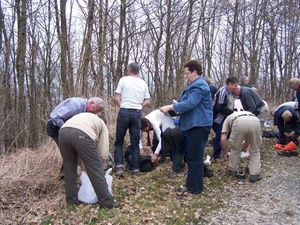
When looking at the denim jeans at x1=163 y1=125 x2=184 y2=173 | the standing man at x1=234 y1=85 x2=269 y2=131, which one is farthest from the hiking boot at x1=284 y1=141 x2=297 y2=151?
the denim jeans at x1=163 y1=125 x2=184 y2=173

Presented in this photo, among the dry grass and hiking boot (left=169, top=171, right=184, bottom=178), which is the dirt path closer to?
the dry grass

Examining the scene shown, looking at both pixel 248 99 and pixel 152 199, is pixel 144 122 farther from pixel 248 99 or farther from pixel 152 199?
pixel 248 99

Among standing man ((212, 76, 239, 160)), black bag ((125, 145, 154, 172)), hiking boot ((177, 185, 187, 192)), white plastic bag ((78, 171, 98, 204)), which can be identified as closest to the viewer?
white plastic bag ((78, 171, 98, 204))

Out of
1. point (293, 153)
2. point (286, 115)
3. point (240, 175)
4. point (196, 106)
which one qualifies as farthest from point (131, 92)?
point (293, 153)

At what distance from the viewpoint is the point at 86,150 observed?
3918 mm

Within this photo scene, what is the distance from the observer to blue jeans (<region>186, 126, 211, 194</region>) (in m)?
4.49

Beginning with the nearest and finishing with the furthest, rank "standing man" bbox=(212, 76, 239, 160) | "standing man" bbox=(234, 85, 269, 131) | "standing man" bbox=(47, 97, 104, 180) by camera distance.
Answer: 1. "standing man" bbox=(47, 97, 104, 180)
2. "standing man" bbox=(212, 76, 239, 160)
3. "standing man" bbox=(234, 85, 269, 131)

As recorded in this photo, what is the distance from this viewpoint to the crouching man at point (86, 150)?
391 centimetres

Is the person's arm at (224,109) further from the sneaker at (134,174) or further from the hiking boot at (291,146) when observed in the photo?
the sneaker at (134,174)

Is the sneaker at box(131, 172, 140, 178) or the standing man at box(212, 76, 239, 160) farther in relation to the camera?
the standing man at box(212, 76, 239, 160)

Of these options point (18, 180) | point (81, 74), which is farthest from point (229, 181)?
point (81, 74)

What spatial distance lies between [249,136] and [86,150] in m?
2.90

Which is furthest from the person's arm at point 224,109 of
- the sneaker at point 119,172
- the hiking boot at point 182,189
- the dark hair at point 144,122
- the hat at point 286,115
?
the sneaker at point 119,172

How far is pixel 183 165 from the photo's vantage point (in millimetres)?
5902
